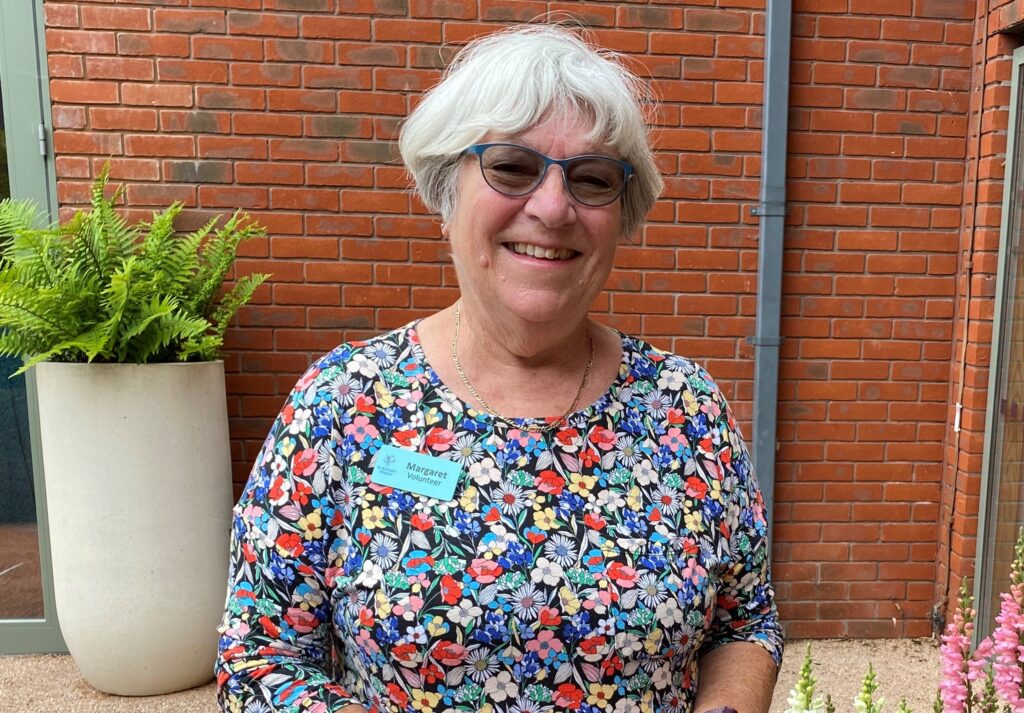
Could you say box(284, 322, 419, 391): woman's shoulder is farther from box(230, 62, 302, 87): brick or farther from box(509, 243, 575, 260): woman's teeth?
box(230, 62, 302, 87): brick

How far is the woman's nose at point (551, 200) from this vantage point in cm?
129

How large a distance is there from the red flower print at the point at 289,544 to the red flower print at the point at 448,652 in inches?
11.3

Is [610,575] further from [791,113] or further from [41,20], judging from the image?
[41,20]

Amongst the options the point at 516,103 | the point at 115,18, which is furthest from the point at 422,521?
the point at 115,18

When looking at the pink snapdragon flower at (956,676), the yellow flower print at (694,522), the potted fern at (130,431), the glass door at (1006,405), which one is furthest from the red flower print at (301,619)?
the glass door at (1006,405)

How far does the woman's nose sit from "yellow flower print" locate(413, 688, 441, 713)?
84 cm

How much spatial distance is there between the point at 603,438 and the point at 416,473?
0.37m

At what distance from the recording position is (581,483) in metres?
1.37

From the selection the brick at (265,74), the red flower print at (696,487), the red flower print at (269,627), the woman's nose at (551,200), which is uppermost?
the brick at (265,74)

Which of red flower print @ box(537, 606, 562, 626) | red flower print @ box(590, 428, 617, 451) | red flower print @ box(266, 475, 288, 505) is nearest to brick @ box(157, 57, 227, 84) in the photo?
red flower print @ box(266, 475, 288, 505)

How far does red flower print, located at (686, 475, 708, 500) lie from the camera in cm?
142

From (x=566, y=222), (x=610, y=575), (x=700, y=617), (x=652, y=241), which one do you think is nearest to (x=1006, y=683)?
(x=700, y=617)

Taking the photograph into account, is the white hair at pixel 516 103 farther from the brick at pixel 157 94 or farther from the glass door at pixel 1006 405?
the glass door at pixel 1006 405

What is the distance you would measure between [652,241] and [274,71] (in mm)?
1891
